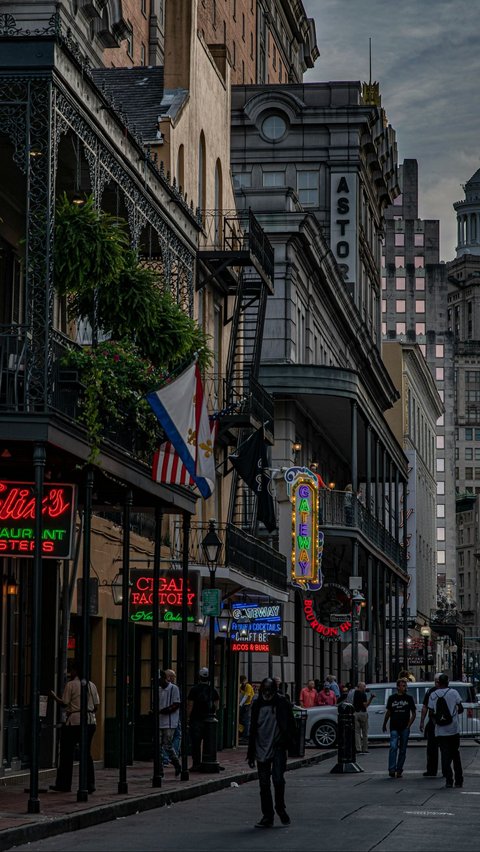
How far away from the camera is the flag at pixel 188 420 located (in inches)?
835

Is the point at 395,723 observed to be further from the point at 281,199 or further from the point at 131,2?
the point at 131,2

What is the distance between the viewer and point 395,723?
91.9 ft

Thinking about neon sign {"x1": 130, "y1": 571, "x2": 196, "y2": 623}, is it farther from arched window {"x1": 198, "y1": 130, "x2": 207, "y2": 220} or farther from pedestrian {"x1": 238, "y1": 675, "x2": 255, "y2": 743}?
pedestrian {"x1": 238, "y1": 675, "x2": 255, "y2": 743}

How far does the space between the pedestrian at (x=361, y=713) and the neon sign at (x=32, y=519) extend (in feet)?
53.6

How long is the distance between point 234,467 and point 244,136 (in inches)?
1300

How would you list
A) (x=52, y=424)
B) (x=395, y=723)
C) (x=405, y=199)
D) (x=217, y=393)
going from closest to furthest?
(x=52, y=424) < (x=395, y=723) < (x=217, y=393) < (x=405, y=199)

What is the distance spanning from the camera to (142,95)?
35.6 metres

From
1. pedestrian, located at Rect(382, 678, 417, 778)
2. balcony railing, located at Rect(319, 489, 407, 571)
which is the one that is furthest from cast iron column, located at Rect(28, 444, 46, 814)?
balcony railing, located at Rect(319, 489, 407, 571)

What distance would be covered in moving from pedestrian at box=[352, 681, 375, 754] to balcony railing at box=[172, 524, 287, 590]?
3426mm

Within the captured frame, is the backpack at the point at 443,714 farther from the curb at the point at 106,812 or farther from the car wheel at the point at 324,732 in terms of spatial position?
the car wheel at the point at 324,732

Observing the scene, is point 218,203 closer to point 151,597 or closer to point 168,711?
point 151,597

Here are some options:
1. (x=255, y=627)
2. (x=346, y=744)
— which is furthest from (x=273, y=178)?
(x=346, y=744)

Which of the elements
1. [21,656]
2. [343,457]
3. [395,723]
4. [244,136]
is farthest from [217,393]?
[244,136]

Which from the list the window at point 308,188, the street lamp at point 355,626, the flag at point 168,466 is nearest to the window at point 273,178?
the window at point 308,188
